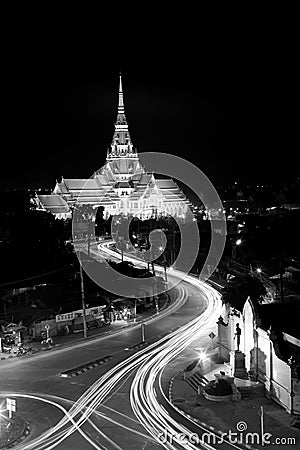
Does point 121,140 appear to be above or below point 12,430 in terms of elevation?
above

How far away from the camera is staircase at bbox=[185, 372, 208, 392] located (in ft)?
53.8

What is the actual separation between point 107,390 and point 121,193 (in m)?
60.9

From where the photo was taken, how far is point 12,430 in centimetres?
1380

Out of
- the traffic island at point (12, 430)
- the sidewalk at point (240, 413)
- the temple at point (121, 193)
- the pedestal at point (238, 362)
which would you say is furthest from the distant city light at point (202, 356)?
the temple at point (121, 193)

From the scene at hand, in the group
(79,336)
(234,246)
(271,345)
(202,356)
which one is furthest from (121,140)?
(271,345)

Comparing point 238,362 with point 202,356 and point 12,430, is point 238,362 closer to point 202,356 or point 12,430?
point 202,356

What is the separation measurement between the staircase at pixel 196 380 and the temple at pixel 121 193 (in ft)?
178

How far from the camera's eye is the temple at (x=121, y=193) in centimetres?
7300

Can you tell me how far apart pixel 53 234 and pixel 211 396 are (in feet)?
111

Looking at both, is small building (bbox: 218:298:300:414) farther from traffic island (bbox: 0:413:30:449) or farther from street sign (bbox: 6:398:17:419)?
street sign (bbox: 6:398:17:419)

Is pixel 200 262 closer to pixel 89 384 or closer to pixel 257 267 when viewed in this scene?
pixel 257 267

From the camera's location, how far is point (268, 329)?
1576 cm

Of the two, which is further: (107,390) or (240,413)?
(107,390)

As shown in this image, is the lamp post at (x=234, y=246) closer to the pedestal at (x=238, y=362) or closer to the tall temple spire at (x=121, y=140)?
the pedestal at (x=238, y=362)
